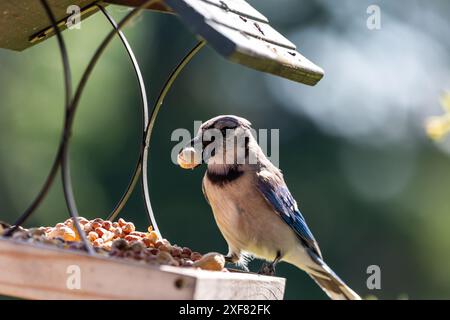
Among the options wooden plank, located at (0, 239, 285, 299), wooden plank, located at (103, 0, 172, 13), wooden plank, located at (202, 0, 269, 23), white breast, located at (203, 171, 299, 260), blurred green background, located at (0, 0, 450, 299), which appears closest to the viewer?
wooden plank, located at (0, 239, 285, 299)

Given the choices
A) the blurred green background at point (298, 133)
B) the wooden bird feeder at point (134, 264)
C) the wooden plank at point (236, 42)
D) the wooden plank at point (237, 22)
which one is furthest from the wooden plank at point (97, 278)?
the blurred green background at point (298, 133)

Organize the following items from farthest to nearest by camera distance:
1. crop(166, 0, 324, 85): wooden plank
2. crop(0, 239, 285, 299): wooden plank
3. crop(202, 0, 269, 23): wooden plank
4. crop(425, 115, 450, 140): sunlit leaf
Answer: crop(202, 0, 269, 23): wooden plank
crop(166, 0, 324, 85): wooden plank
crop(0, 239, 285, 299): wooden plank
crop(425, 115, 450, 140): sunlit leaf

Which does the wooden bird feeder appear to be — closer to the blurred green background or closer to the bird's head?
the bird's head

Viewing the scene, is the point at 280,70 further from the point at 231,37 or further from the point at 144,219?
the point at 144,219

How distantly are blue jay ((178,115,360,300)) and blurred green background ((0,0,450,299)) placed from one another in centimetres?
Result: 303

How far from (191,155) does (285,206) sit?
387mm

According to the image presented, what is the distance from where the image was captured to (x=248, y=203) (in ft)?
9.80

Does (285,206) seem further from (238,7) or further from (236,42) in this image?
(236,42)

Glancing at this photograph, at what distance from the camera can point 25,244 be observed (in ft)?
7.09

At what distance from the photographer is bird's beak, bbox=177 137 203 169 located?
9.80ft

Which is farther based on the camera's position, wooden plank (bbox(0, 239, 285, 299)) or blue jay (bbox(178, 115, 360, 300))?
blue jay (bbox(178, 115, 360, 300))

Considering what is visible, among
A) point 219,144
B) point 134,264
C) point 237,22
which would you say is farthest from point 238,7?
point 134,264

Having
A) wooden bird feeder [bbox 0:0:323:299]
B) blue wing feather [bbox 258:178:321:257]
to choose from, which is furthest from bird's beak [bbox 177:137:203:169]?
wooden bird feeder [bbox 0:0:323:299]

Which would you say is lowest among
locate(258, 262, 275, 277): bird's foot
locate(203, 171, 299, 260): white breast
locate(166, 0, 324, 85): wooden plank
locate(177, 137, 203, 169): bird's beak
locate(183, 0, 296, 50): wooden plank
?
locate(258, 262, 275, 277): bird's foot
